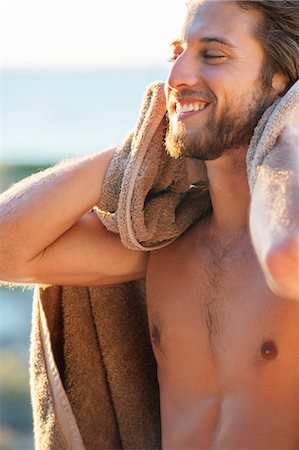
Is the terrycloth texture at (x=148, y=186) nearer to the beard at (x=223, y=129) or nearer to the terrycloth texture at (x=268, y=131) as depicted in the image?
the beard at (x=223, y=129)

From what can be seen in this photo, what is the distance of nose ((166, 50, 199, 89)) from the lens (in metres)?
1.84

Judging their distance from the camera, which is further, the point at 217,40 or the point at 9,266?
the point at 9,266

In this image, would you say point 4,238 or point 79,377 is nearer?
point 4,238

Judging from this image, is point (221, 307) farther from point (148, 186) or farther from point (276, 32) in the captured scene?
point (276, 32)

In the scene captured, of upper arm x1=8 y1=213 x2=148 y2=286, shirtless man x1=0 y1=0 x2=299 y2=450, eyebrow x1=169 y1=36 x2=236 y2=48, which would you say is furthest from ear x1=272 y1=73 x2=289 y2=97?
upper arm x1=8 y1=213 x2=148 y2=286

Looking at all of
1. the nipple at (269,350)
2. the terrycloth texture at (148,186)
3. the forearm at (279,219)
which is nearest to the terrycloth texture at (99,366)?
the terrycloth texture at (148,186)

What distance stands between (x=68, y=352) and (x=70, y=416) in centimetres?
14

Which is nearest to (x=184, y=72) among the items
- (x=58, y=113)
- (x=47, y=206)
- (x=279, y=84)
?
(x=279, y=84)

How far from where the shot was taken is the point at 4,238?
2.00 metres

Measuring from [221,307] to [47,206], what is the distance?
1.28ft

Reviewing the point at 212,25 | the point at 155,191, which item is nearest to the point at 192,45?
the point at 212,25

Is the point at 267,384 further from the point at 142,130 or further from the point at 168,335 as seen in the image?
the point at 142,130

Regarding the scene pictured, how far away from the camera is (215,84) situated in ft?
6.04

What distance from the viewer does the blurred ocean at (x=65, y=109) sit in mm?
8250
